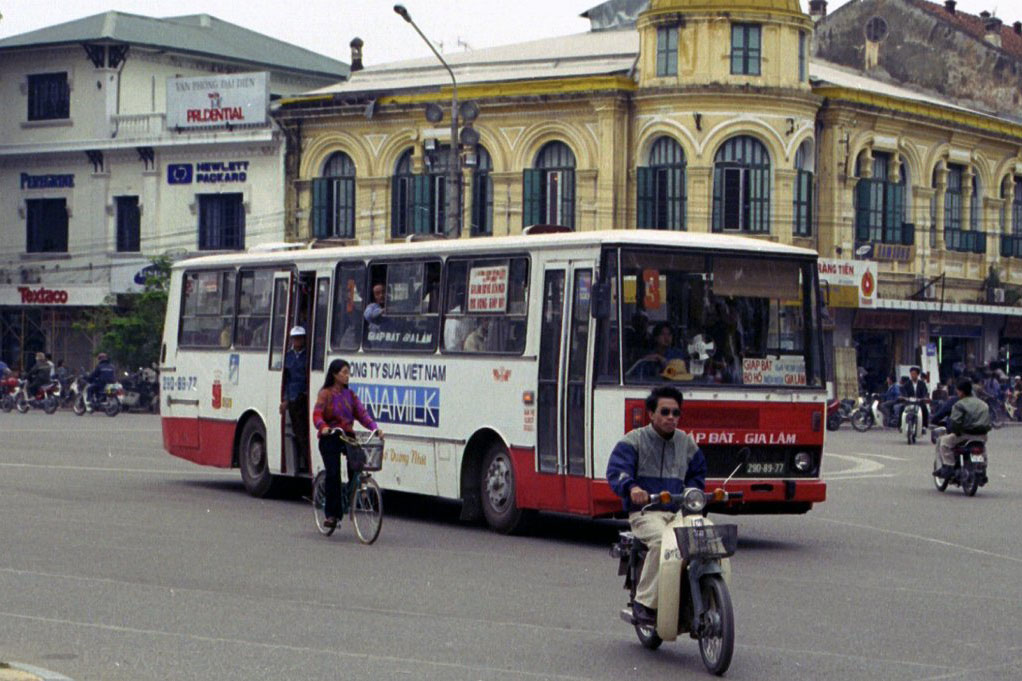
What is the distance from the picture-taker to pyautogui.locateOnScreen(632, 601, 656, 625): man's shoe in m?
10.2

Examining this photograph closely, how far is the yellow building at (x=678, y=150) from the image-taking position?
48031 millimetres

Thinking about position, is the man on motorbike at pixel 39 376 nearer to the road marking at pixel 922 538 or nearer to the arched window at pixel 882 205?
the arched window at pixel 882 205

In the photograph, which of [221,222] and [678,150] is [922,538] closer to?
[678,150]

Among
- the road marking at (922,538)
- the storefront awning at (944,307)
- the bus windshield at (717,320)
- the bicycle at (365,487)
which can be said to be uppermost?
the storefront awning at (944,307)

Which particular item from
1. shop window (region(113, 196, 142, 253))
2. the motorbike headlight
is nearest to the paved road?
the motorbike headlight

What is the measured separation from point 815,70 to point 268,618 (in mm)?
46544

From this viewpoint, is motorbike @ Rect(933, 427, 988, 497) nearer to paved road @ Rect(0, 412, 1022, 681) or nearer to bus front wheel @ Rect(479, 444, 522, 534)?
paved road @ Rect(0, 412, 1022, 681)

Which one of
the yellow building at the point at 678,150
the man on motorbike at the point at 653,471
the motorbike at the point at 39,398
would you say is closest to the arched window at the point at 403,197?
the yellow building at the point at 678,150

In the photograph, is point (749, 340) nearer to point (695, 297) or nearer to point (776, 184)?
point (695, 297)

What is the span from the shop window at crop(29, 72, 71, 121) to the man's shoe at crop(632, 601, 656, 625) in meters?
50.0

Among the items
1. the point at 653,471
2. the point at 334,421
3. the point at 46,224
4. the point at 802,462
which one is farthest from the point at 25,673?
the point at 46,224

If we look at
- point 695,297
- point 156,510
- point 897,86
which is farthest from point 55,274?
point 695,297

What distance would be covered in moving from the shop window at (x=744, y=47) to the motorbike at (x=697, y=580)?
38609mm

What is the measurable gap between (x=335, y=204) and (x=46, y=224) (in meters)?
10.4
